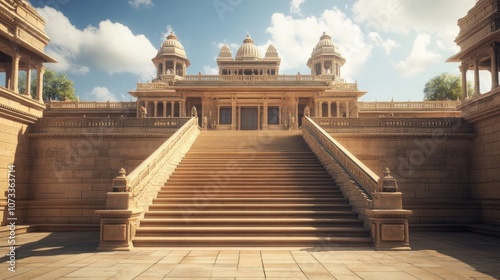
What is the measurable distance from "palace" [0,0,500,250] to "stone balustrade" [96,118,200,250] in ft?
0.13

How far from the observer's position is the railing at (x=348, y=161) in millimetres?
11477

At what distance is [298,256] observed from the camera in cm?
915

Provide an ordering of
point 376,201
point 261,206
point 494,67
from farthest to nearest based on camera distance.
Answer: point 494,67 < point 261,206 < point 376,201

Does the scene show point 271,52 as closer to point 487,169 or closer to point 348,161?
point 487,169

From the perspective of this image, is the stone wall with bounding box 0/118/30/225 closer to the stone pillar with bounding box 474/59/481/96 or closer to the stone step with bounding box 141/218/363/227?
the stone step with bounding box 141/218/363/227

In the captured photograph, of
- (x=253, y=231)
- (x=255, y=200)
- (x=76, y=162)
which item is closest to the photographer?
(x=253, y=231)

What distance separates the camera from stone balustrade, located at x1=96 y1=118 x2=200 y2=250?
1016 centimetres

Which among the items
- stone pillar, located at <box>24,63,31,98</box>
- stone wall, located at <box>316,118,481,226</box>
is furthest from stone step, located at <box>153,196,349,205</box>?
stone pillar, located at <box>24,63,31,98</box>

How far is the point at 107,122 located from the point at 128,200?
9711 millimetres

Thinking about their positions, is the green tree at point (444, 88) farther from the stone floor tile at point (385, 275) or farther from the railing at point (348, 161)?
the stone floor tile at point (385, 275)

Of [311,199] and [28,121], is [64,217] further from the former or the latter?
[311,199]

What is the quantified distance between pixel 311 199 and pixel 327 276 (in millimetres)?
5593

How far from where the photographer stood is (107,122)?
62.3 feet

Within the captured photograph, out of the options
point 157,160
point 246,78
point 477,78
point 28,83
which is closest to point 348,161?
point 157,160
